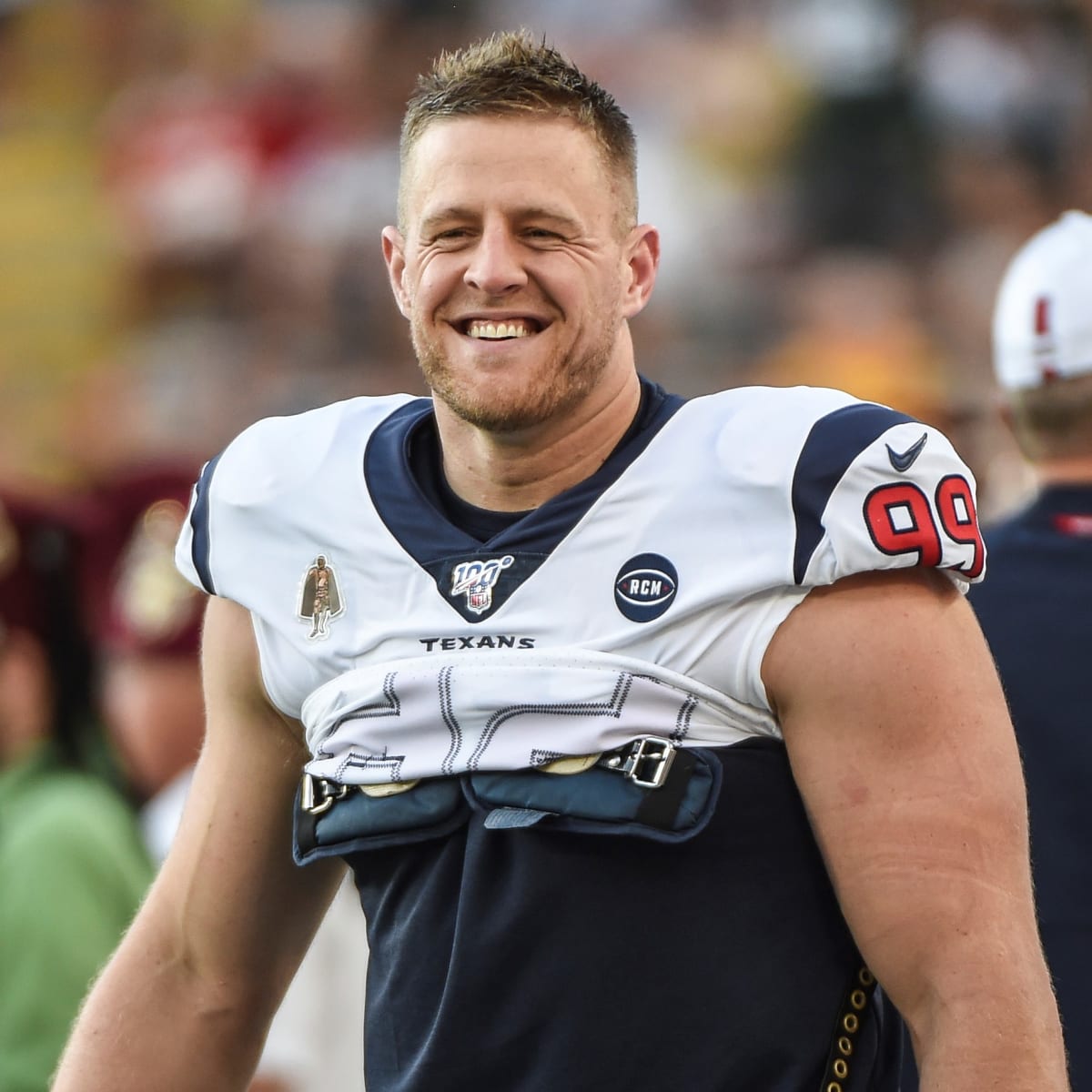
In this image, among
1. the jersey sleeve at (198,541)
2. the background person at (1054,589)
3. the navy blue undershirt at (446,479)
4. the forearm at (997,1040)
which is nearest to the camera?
the forearm at (997,1040)

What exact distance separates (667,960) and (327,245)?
6826mm

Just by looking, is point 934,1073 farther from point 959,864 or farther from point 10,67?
point 10,67

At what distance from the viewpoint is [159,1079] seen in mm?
2373

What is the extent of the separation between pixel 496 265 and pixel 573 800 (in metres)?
0.57

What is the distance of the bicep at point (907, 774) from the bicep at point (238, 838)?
0.68 m

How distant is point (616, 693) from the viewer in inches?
80.7

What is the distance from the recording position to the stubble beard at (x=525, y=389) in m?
2.18

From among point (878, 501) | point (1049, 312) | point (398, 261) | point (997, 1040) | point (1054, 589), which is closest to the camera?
point (997, 1040)

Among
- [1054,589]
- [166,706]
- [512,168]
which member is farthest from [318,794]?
[166,706]

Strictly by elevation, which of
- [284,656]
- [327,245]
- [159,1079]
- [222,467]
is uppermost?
[327,245]

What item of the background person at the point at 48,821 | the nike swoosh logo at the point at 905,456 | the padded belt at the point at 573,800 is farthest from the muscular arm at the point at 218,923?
the background person at the point at 48,821

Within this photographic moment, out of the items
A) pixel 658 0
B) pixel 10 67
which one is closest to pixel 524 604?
pixel 658 0

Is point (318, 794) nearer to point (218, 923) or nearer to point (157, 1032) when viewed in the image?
point (218, 923)

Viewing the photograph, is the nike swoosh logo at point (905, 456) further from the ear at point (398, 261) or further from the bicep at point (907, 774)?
the ear at point (398, 261)
